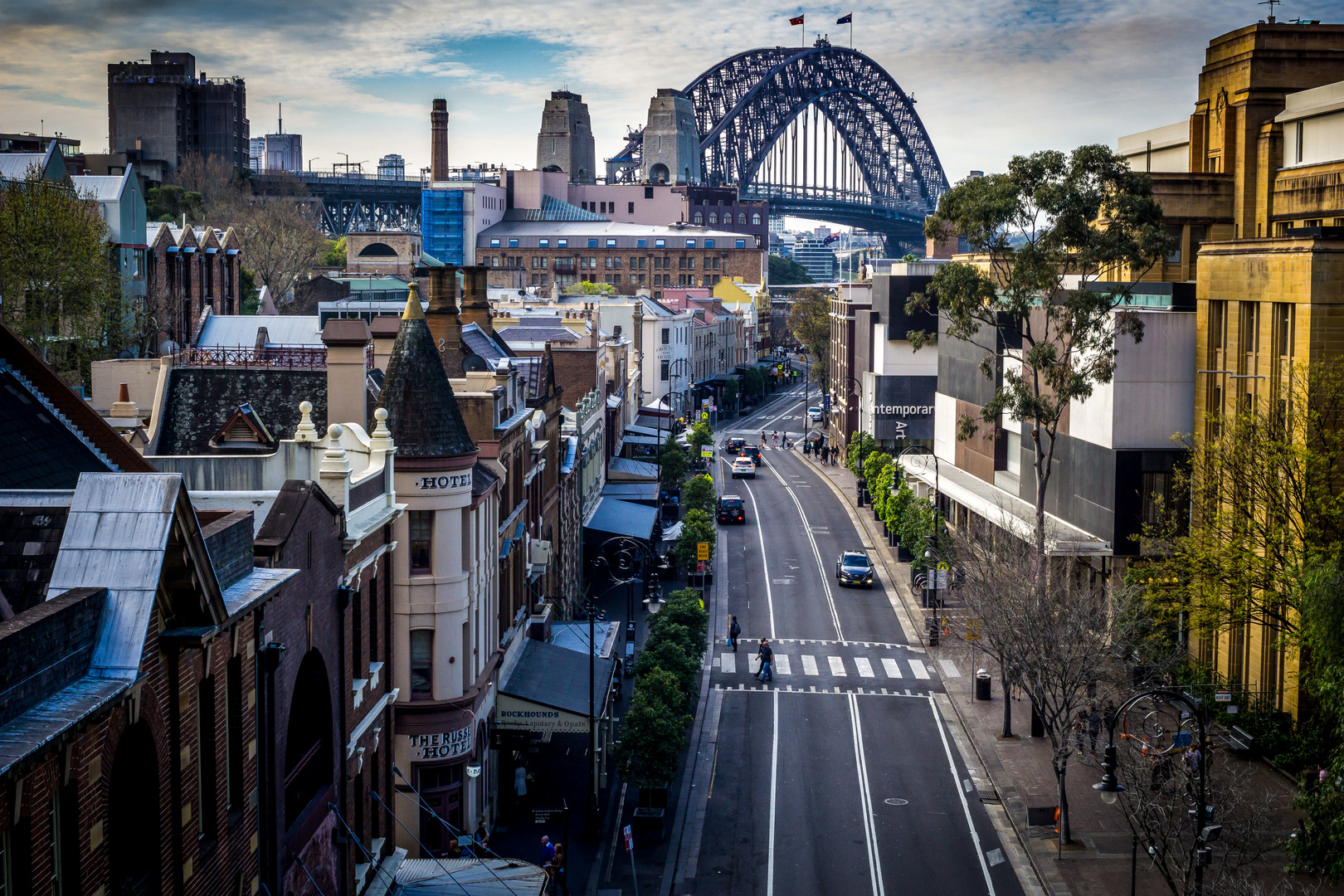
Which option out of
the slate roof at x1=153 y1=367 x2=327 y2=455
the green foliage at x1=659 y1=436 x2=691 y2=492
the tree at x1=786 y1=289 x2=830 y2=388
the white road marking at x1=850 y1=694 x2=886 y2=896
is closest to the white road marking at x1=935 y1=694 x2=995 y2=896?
the white road marking at x1=850 y1=694 x2=886 y2=896

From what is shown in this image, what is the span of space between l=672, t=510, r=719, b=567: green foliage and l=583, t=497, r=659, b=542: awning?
1627 mm

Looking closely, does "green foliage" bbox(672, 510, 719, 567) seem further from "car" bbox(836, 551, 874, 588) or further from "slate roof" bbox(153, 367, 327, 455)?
"slate roof" bbox(153, 367, 327, 455)

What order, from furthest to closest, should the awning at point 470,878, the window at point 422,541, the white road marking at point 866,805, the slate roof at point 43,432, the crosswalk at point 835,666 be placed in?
the crosswalk at point 835,666 < the white road marking at point 866,805 < the window at point 422,541 < the awning at point 470,878 < the slate roof at point 43,432

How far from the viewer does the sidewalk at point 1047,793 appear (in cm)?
3375

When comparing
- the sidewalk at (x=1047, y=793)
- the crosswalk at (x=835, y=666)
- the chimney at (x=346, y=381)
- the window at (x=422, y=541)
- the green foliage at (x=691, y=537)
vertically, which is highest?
the chimney at (x=346, y=381)

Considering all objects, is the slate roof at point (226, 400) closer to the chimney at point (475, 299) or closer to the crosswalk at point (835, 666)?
the chimney at point (475, 299)

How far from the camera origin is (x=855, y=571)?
7069 cm

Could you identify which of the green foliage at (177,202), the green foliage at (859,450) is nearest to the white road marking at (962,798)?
the green foliage at (859,450)

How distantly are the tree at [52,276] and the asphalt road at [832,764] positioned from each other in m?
31.5

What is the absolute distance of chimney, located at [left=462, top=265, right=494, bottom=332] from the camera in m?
55.1

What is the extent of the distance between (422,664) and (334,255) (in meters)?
148

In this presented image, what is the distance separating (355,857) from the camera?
2608cm

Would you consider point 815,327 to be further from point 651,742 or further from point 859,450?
point 651,742

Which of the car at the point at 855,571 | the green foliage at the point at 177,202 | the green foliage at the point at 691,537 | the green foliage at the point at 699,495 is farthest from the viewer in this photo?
the green foliage at the point at 177,202
